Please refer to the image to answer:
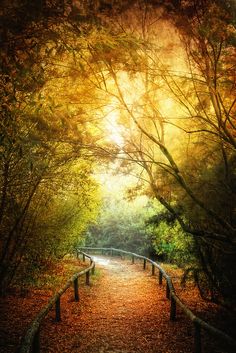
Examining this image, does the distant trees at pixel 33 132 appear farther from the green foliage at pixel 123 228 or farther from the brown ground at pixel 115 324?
the green foliage at pixel 123 228

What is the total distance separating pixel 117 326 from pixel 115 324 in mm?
178

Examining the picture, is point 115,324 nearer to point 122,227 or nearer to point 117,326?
point 117,326

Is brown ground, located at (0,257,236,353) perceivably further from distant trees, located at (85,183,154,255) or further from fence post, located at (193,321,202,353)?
distant trees, located at (85,183,154,255)

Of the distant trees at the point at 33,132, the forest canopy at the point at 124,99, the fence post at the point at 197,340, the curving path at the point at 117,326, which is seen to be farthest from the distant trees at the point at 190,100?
the curving path at the point at 117,326

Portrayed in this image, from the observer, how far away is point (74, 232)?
15.7 metres

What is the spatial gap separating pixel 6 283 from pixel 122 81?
6.76m

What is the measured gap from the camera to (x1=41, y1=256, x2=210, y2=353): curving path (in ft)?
21.3

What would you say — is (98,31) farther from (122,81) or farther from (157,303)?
Answer: (157,303)

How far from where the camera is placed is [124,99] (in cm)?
639

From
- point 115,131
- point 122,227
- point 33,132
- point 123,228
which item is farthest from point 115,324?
point 123,228

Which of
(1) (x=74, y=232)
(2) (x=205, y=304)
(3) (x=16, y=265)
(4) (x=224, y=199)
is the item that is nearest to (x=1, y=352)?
(3) (x=16, y=265)

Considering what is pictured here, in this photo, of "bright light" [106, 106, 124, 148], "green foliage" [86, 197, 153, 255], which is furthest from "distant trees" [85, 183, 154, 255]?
"bright light" [106, 106, 124, 148]

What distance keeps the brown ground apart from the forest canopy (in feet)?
4.24

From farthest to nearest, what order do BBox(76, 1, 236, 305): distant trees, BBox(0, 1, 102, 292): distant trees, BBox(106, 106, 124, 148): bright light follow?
BBox(106, 106, 124, 148): bright light < BBox(76, 1, 236, 305): distant trees < BBox(0, 1, 102, 292): distant trees
